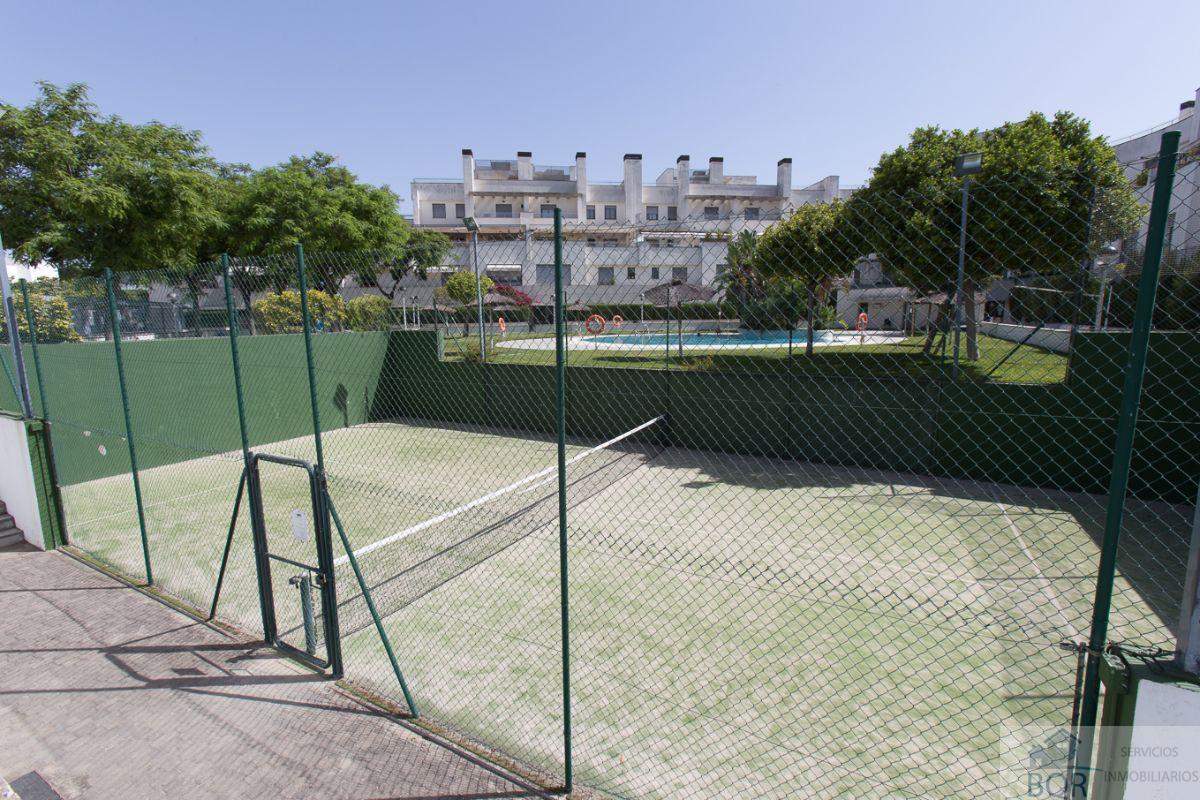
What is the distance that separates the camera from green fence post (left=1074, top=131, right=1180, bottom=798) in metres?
1.72

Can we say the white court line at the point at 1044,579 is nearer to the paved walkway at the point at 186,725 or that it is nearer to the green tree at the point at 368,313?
the paved walkway at the point at 186,725

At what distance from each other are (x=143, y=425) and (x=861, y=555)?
35.1 ft

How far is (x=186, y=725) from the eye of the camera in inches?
141

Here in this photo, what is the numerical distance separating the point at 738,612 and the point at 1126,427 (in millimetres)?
3735

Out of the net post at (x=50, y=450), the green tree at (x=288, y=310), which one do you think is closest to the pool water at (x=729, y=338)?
the green tree at (x=288, y=310)

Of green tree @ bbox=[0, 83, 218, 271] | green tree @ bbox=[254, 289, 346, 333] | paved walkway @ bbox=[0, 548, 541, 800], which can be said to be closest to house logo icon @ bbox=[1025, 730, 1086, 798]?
paved walkway @ bbox=[0, 548, 541, 800]

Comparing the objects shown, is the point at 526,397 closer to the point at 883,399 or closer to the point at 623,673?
the point at 883,399

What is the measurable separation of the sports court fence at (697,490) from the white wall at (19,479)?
29 cm

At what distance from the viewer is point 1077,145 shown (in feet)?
34.8

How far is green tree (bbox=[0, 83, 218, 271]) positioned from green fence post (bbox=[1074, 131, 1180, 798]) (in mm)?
17930

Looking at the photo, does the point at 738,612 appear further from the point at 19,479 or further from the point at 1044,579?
the point at 19,479

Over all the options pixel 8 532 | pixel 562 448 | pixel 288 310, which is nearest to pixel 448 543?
pixel 562 448

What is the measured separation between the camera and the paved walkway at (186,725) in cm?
312

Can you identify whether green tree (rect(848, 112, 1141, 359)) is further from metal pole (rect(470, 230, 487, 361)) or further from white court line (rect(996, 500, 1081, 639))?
metal pole (rect(470, 230, 487, 361))
